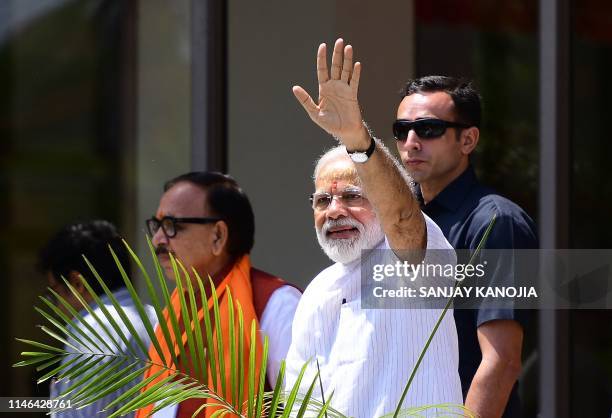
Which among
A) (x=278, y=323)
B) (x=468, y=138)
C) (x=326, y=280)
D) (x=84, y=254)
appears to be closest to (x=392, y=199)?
(x=326, y=280)

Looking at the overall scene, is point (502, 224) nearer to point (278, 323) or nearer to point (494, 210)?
point (494, 210)

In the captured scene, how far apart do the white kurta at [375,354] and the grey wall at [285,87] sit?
2082 mm

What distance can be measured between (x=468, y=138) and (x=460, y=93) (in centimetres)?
12

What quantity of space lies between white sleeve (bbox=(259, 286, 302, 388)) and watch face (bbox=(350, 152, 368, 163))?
72 centimetres

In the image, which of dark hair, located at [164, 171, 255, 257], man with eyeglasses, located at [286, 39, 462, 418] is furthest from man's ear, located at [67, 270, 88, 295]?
man with eyeglasses, located at [286, 39, 462, 418]

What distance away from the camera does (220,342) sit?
2646mm

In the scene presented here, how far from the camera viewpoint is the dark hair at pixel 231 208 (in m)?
3.78

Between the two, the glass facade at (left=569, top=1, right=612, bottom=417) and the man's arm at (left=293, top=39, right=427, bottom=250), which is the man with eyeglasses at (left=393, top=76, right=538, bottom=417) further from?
the glass facade at (left=569, top=1, right=612, bottom=417)

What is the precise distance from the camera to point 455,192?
3350mm

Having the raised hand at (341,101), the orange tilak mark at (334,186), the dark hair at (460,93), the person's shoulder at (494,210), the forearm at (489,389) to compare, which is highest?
the dark hair at (460,93)

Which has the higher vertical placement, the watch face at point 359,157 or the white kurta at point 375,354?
the watch face at point 359,157

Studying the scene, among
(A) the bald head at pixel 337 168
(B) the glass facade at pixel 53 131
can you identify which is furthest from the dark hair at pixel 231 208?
(B) the glass facade at pixel 53 131

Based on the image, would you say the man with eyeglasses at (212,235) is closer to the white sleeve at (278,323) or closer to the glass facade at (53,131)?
the white sleeve at (278,323)

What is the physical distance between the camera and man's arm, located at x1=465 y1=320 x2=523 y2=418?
122 inches
